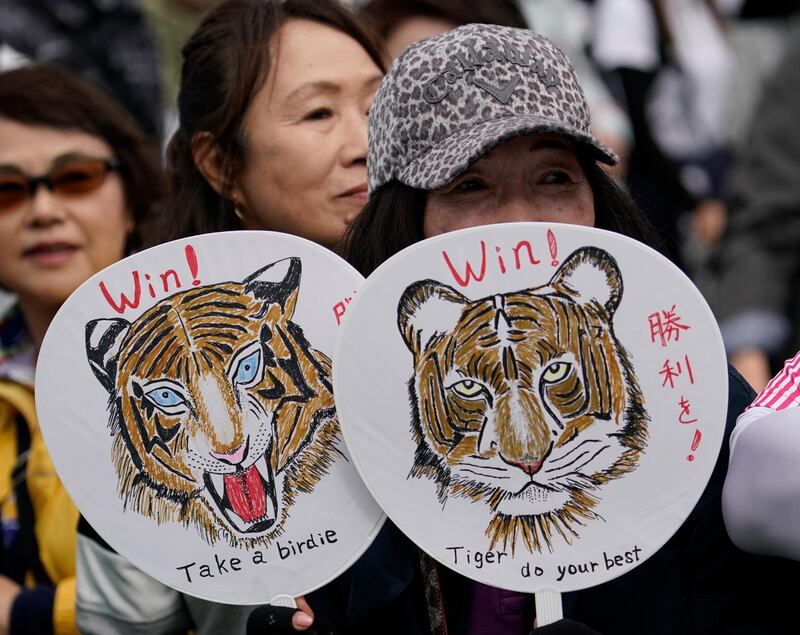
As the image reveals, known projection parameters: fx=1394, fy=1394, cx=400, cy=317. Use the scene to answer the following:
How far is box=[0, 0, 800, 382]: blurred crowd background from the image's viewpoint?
429 centimetres

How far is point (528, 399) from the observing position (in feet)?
6.30

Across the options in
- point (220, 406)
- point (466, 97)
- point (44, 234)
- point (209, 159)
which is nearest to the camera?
point (220, 406)

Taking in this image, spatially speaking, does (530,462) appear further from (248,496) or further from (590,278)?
(248,496)

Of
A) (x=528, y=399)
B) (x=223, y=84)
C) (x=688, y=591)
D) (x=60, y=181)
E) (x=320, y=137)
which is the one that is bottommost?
(x=688, y=591)

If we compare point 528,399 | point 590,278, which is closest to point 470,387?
point 528,399

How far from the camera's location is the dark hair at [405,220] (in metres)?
2.20

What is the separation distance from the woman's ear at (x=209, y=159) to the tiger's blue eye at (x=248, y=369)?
91 centimetres

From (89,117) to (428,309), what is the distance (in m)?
1.84

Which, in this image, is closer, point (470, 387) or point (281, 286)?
point (470, 387)

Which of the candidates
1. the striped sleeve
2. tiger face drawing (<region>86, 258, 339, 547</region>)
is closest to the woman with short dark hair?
tiger face drawing (<region>86, 258, 339, 547</region>)

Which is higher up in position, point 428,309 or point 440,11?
point 440,11

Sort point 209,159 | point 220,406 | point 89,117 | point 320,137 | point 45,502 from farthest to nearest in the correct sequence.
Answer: point 89,117 → point 45,502 → point 209,159 → point 320,137 → point 220,406

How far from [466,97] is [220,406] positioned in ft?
1.99

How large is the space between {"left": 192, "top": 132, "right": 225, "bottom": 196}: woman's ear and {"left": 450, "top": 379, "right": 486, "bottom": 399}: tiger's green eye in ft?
3.66
